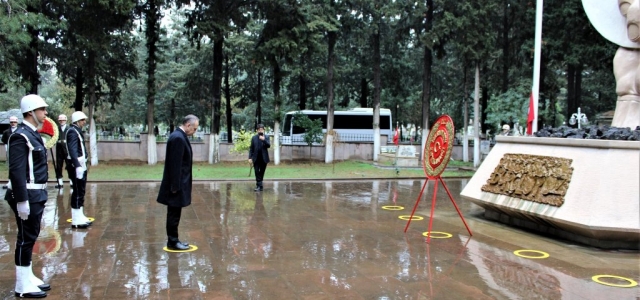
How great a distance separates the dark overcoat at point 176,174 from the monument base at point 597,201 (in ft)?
18.0

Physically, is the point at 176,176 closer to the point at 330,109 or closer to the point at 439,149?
the point at 439,149

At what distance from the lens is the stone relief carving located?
795 centimetres

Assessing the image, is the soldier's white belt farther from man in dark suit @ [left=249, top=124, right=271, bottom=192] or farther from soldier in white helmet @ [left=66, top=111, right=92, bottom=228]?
man in dark suit @ [left=249, top=124, right=271, bottom=192]

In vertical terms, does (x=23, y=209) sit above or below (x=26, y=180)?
below

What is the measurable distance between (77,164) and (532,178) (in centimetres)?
750

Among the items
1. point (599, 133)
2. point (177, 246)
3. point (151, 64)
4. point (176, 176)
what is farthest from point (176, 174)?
point (151, 64)

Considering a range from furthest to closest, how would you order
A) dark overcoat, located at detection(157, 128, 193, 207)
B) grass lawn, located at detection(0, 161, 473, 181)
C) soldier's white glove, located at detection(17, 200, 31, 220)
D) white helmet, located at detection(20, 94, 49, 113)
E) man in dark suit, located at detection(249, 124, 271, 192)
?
grass lawn, located at detection(0, 161, 473, 181) < man in dark suit, located at detection(249, 124, 271, 192) < dark overcoat, located at detection(157, 128, 193, 207) < white helmet, located at detection(20, 94, 49, 113) < soldier's white glove, located at detection(17, 200, 31, 220)

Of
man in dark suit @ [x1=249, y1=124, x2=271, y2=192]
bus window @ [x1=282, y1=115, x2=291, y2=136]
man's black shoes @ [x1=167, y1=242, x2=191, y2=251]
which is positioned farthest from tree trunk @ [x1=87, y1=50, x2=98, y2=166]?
man's black shoes @ [x1=167, y1=242, x2=191, y2=251]

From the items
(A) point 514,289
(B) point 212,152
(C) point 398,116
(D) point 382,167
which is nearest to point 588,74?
(C) point 398,116

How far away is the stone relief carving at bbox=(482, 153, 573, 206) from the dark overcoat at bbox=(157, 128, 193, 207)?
5.53 metres

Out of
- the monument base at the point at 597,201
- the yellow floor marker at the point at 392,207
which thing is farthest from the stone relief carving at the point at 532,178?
the yellow floor marker at the point at 392,207

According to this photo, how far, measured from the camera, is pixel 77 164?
8.02m

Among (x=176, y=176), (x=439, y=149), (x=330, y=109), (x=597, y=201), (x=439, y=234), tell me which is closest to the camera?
(x=176, y=176)

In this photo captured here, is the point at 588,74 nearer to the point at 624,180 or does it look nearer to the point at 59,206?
the point at 624,180
